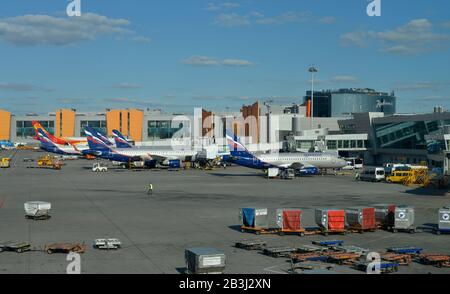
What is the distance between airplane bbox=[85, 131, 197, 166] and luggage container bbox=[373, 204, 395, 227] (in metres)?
61.6

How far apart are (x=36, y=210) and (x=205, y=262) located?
62.3ft

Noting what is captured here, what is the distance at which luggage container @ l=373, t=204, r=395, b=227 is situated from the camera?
3322 centimetres

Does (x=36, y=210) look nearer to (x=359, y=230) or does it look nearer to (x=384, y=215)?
(x=359, y=230)

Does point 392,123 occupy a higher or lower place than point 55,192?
higher

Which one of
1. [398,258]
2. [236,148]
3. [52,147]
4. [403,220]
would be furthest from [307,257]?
[52,147]

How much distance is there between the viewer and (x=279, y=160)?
77750mm

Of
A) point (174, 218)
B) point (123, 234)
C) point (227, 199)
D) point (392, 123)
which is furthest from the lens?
point (392, 123)

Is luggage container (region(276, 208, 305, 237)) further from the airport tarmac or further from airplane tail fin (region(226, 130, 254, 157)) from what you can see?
airplane tail fin (region(226, 130, 254, 157))

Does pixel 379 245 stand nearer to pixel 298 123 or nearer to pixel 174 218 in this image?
pixel 174 218

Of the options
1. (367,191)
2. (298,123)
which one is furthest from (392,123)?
(367,191)

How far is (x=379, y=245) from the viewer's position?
28562mm
